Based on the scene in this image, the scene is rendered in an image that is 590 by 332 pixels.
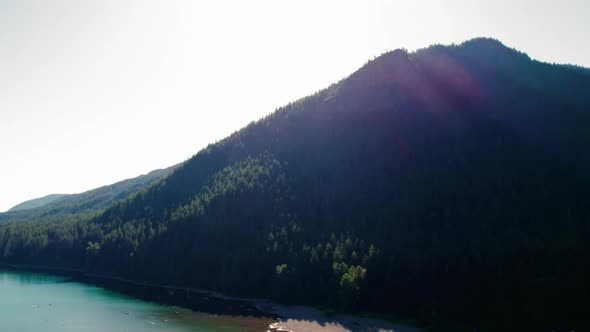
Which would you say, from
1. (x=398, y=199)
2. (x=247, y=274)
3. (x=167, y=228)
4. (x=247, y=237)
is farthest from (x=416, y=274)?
(x=167, y=228)

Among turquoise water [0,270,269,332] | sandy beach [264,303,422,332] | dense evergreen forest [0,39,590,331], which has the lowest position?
turquoise water [0,270,269,332]

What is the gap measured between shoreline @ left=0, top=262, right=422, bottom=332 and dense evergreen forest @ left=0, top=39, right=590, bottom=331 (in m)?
4.35

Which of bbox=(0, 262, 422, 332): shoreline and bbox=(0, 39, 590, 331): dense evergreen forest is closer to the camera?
bbox=(0, 39, 590, 331): dense evergreen forest

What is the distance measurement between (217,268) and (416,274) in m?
70.9

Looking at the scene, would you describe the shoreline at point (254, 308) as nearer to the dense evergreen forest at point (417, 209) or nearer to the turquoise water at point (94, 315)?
the dense evergreen forest at point (417, 209)

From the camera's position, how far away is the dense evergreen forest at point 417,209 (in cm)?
9081

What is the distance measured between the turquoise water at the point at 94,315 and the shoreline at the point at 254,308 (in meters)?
4.83

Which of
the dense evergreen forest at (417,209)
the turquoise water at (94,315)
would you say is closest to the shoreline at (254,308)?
the dense evergreen forest at (417,209)

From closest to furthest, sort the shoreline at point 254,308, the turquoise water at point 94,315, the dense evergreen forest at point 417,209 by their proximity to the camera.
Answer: the dense evergreen forest at point 417,209
the shoreline at point 254,308
the turquoise water at point 94,315

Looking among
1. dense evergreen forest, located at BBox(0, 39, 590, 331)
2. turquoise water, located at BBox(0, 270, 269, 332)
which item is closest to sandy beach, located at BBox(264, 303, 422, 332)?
turquoise water, located at BBox(0, 270, 269, 332)

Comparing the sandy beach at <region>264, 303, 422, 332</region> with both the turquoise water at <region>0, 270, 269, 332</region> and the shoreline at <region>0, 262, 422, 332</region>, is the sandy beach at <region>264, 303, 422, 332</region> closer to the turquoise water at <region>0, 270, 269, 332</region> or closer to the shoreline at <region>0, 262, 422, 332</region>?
the shoreline at <region>0, 262, 422, 332</region>

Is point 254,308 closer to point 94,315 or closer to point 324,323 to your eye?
point 324,323

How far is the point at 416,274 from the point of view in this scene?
98.8 meters

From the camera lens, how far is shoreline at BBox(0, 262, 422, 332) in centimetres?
9175
